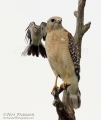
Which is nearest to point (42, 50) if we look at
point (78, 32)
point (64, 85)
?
point (78, 32)

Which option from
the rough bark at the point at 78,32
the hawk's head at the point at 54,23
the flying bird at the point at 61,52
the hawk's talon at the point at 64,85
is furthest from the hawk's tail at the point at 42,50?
the hawk's talon at the point at 64,85

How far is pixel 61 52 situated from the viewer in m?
7.47

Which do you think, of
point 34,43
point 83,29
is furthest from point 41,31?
point 83,29

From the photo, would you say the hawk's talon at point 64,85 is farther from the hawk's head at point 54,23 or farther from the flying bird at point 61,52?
the hawk's head at point 54,23

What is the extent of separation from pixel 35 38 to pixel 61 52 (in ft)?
5.01

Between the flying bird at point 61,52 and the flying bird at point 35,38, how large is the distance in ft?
3.44

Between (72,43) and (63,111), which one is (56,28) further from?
(63,111)

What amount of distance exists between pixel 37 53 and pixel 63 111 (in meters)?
1.91

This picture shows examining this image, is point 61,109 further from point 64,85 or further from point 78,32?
point 78,32

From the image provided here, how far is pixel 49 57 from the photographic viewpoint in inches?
298

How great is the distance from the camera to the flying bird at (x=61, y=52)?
7.47 m

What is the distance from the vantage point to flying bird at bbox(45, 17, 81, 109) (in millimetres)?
7469

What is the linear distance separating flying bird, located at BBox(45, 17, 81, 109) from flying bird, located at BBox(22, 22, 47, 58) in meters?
1.05

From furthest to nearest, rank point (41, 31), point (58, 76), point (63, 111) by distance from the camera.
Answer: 1. point (41, 31)
2. point (58, 76)
3. point (63, 111)
